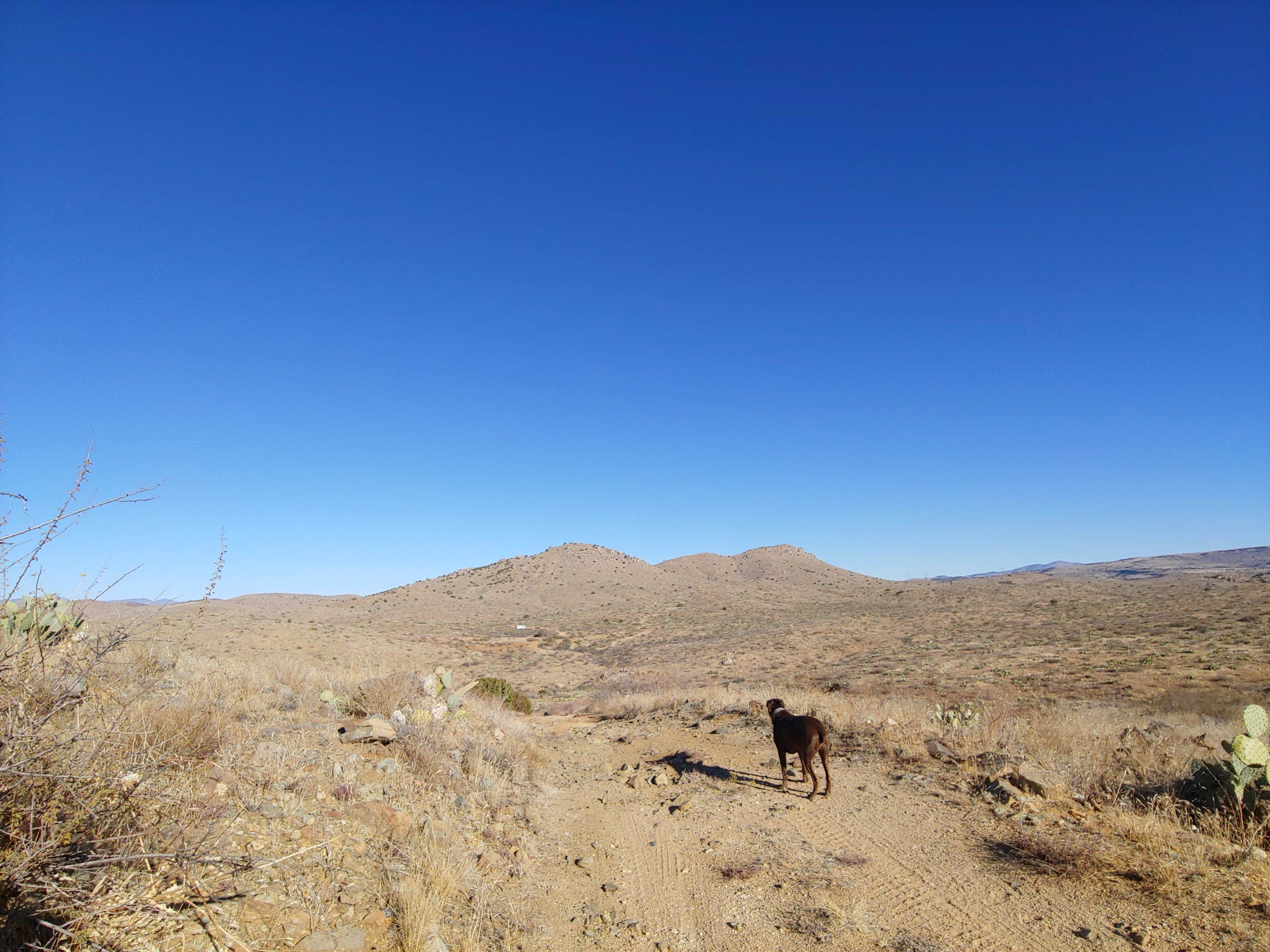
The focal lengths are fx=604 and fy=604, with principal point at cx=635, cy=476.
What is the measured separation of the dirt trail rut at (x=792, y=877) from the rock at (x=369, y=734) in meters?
2.29

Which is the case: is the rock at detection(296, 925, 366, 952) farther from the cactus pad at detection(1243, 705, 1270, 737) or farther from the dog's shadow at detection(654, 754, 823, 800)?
the cactus pad at detection(1243, 705, 1270, 737)

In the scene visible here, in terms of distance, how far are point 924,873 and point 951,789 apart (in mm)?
2553

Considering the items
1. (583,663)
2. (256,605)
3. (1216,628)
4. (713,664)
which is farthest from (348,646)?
(1216,628)

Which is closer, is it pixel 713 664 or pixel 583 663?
pixel 713 664

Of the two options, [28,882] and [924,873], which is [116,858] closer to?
[28,882]

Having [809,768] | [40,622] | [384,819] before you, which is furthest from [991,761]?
[40,622]

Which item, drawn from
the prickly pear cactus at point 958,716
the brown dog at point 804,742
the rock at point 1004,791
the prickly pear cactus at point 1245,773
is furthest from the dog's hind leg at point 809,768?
the prickly pear cactus at point 1245,773

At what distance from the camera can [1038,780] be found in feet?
22.8

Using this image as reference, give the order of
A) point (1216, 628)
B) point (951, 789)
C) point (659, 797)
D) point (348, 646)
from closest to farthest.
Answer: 1. point (951, 789)
2. point (659, 797)
3. point (1216, 628)
4. point (348, 646)

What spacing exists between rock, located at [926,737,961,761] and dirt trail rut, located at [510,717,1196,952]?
2.56 feet

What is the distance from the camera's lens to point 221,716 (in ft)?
20.2

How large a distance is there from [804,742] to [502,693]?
10.2 m

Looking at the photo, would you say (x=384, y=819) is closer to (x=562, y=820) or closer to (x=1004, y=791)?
(x=562, y=820)

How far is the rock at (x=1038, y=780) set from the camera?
6.82 meters
